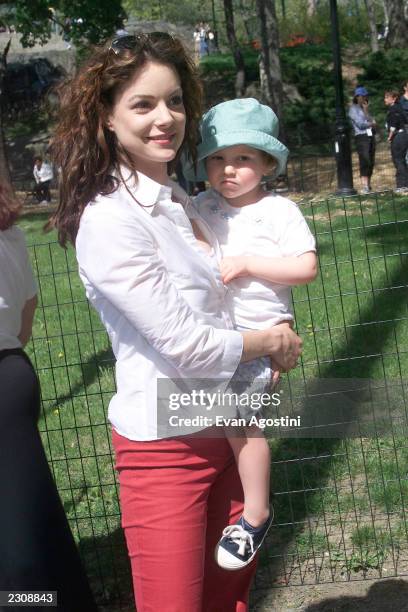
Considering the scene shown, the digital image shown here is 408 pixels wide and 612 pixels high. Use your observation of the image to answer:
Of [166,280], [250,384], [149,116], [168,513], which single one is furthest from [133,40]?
[168,513]

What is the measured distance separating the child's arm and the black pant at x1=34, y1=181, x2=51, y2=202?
19.1 metres

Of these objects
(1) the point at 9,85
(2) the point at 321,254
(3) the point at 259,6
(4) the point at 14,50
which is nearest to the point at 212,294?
(2) the point at 321,254

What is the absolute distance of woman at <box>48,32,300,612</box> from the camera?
2.17m

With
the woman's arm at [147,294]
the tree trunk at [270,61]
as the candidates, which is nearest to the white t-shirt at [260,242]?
the woman's arm at [147,294]

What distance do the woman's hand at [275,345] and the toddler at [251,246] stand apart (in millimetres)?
32

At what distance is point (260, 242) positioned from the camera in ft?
8.03

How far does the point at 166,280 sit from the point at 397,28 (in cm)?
3345

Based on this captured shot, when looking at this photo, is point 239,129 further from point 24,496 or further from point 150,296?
point 24,496

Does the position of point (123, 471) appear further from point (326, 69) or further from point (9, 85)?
point (9, 85)

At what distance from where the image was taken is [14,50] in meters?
37.9

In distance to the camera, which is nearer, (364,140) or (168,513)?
(168,513)

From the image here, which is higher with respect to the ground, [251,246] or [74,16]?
[251,246]

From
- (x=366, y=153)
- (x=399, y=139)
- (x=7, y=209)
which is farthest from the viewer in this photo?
(x=366, y=153)

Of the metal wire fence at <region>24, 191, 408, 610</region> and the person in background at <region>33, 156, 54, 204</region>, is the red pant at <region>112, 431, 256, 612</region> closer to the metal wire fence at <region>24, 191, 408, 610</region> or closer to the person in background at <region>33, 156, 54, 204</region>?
the metal wire fence at <region>24, 191, 408, 610</region>
